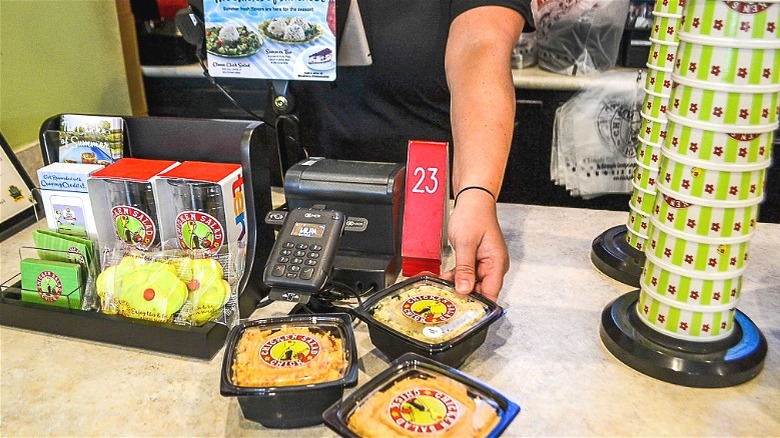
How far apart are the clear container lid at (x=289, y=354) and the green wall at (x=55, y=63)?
3.27 ft

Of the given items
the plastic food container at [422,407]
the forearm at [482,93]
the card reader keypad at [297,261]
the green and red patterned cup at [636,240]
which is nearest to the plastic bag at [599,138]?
the forearm at [482,93]

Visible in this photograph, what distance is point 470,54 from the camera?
132 centimetres

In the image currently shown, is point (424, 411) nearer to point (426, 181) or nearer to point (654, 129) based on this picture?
point (426, 181)

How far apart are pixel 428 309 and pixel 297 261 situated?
0.22 meters

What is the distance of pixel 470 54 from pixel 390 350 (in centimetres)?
67

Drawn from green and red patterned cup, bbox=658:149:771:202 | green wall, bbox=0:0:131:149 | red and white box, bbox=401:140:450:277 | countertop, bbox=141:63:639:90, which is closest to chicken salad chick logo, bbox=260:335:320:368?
red and white box, bbox=401:140:450:277

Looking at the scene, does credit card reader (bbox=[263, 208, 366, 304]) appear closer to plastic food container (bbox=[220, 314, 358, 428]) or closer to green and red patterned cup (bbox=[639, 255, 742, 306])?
plastic food container (bbox=[220, 314, 358, 428])

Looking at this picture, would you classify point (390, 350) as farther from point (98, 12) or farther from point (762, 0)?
point (98, 12)

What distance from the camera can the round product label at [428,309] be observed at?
96 cm

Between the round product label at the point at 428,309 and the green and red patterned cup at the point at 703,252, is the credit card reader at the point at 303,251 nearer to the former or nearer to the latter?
the round product label at the point at 428,309

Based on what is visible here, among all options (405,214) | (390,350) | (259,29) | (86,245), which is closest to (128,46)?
(259,29)

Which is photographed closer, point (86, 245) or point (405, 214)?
point (86, 245)

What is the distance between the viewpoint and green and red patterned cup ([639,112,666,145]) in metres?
1.11

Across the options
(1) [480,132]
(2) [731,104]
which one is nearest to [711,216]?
(2) [731,104]
